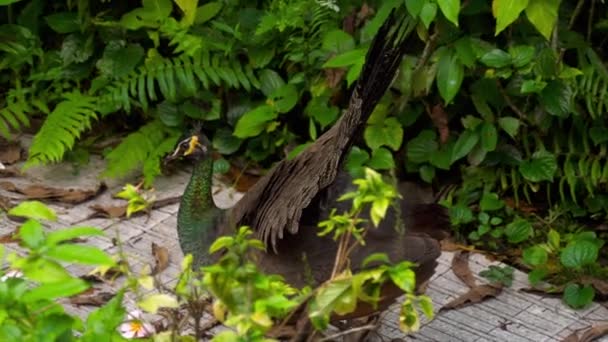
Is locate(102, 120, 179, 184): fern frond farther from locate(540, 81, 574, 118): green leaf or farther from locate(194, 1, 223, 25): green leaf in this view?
locate(540, 81, 574, 118): green leaf

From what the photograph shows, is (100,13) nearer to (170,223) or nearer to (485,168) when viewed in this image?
(170,223)

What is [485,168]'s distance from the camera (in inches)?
215

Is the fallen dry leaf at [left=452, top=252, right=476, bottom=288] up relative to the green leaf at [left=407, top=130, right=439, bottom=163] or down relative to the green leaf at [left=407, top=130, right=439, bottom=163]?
down

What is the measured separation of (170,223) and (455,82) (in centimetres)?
142

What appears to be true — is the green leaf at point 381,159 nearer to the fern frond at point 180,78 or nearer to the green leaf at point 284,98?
the green leaf at point 284,98

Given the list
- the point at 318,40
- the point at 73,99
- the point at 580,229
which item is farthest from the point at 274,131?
the point at 580,229

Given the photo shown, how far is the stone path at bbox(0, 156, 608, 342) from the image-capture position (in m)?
4.61

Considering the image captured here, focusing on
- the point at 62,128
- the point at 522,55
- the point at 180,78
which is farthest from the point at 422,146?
the point at 62,128

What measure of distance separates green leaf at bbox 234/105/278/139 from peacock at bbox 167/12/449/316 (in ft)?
3.11

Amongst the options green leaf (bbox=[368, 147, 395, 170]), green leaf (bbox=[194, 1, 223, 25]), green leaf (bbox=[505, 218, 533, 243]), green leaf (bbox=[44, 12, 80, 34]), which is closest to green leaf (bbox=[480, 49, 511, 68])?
green leaf (bbox=[368, 147, 395, 170])

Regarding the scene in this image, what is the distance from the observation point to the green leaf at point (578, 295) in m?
4.77

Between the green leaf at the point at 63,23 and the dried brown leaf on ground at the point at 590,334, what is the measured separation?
289cm

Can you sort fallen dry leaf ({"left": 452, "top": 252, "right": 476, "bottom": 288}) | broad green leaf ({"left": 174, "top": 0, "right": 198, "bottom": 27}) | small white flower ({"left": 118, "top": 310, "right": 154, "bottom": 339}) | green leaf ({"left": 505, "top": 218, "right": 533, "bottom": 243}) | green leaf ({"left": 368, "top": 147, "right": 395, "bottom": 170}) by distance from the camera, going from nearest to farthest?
small white flower ({"left": 118, "top": 310, "right": 154, "bottom": 339}), fallen dry leaf ({"left": 452, "top": 252, "right": 476, "bottom": 288}), green leaf ({"left": 505, "top": 218, "right": 533, "bottom": 243}), green leaf ({"left": 368, "top": 147, "right": 395, "bottom": 170}), broad green leaf ({"left": 174, "top": 0, "right": 198, "bottom": 27})

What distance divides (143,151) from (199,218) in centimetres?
117
